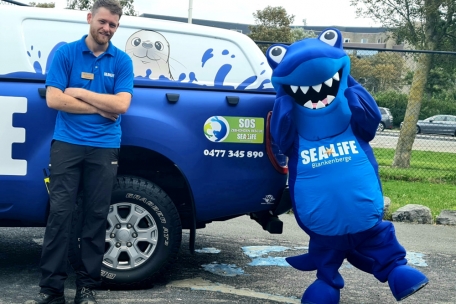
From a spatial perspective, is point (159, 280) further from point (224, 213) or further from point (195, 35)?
point (195, 35)

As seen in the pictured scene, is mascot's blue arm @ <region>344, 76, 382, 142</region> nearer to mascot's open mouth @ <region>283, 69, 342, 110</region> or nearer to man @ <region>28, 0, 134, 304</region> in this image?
mascot's open mouth @ <region>283, 69, 342, 110</region>

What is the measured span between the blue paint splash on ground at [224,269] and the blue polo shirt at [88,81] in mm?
1549

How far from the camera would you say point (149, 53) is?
4488 millimetres

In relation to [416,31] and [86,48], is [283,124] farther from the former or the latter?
[416,31]

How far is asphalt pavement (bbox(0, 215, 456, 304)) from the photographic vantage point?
4305 millimetres

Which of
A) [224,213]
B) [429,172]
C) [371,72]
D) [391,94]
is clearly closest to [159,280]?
[224,213]

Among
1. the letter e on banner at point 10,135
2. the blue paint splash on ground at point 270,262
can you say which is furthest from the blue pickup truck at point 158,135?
the blue paint splash on ground at point 270,262

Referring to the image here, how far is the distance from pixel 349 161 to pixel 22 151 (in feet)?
7.05

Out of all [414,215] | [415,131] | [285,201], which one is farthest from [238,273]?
[415,131]

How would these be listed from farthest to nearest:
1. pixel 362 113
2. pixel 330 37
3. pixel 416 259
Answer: pixel 416 259, pixel 330 37, pixel 362 113

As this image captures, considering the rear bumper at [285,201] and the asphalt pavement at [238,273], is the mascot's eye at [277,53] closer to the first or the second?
the rear bumper at [285,201]

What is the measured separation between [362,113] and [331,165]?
0.38 metres

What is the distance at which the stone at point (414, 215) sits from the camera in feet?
25.3

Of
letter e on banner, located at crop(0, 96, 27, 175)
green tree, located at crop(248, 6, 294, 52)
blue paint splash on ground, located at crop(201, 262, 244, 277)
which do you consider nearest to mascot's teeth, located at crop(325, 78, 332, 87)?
blue paint splash on ground, located at crop(201, 262, 244, 277)
